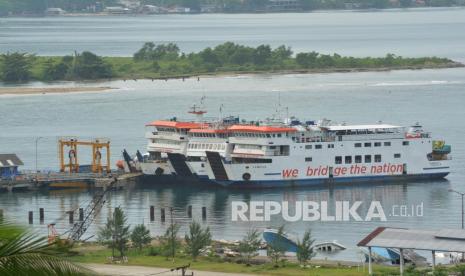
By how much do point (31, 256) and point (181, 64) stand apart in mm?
123793

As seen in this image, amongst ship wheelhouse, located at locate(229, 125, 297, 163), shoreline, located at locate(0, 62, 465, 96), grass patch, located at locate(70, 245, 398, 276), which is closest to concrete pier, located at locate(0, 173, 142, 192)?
ship wheelhouse, located at locate(229, 125, 297, 163)

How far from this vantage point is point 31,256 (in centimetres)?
1062

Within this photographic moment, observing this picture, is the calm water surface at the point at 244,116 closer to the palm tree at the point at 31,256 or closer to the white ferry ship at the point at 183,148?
the white ferry ship at the point at 183,148

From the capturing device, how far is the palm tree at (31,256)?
1062 centimetres

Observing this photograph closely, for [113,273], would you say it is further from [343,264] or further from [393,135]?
[393,135]

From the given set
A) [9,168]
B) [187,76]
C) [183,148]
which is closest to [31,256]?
[9,168]

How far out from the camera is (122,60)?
139 meters

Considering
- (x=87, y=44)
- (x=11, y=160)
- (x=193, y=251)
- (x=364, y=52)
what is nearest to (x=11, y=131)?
(x=11, y=160)

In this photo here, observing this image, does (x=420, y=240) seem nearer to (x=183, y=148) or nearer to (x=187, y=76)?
(x=183, y=148)

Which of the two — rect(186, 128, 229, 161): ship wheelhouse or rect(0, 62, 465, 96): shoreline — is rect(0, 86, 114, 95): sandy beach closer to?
rect(0, 62, 465, 96): shoreline

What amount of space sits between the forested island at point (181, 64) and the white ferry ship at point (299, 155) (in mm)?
68333

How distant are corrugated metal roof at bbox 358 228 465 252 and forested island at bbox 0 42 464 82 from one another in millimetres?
95967

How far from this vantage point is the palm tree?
10.6 m

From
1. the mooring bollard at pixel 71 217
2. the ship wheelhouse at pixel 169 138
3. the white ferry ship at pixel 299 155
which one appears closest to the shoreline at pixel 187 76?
the ship wheelhouse at pixel 169 138
